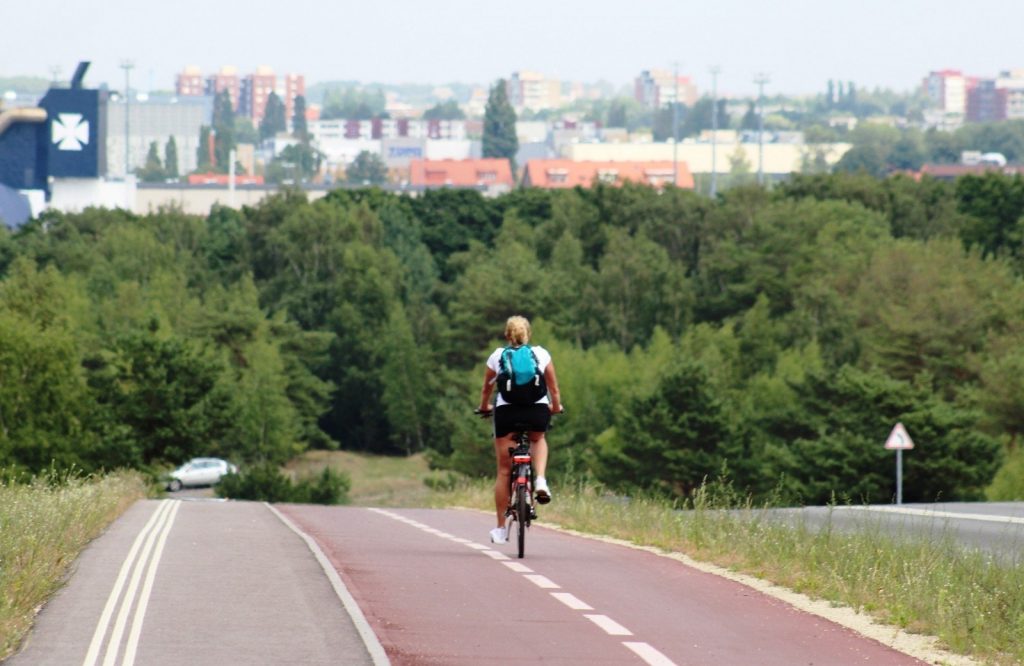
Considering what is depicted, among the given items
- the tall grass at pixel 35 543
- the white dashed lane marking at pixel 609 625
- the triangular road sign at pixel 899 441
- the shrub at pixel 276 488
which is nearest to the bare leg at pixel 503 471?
the tall grass at pixel 35 543

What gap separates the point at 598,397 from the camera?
99.9 meters

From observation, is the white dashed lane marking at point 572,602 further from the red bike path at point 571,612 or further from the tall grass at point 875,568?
the tall grass at point 875,568

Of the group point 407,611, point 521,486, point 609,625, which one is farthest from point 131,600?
point 521,486

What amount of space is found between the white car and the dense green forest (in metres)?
1.39

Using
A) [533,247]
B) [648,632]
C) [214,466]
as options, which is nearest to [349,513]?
[648,632]

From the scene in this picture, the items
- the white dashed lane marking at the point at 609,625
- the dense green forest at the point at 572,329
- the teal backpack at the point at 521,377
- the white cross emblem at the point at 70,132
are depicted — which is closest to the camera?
the white dashed lane marking at the point at 609,625

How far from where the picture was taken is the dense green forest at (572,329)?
7438cm

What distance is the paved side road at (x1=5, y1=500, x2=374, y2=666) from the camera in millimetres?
10281

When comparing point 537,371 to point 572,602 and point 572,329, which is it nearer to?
point 572,602

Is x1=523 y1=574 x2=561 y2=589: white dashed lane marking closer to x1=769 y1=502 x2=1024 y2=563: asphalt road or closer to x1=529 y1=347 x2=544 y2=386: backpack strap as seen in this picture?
x1=529 y1=347 x2=544 y2=386: backpack strap

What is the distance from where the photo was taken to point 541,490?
15.6m

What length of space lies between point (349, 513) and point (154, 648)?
16.6 m

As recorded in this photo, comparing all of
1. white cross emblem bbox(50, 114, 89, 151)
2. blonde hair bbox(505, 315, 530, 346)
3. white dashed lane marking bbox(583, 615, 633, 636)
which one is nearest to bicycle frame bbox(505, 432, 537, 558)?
blonde hair bbox(505, 315, 530, 346)

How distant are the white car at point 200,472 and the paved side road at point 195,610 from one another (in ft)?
228
